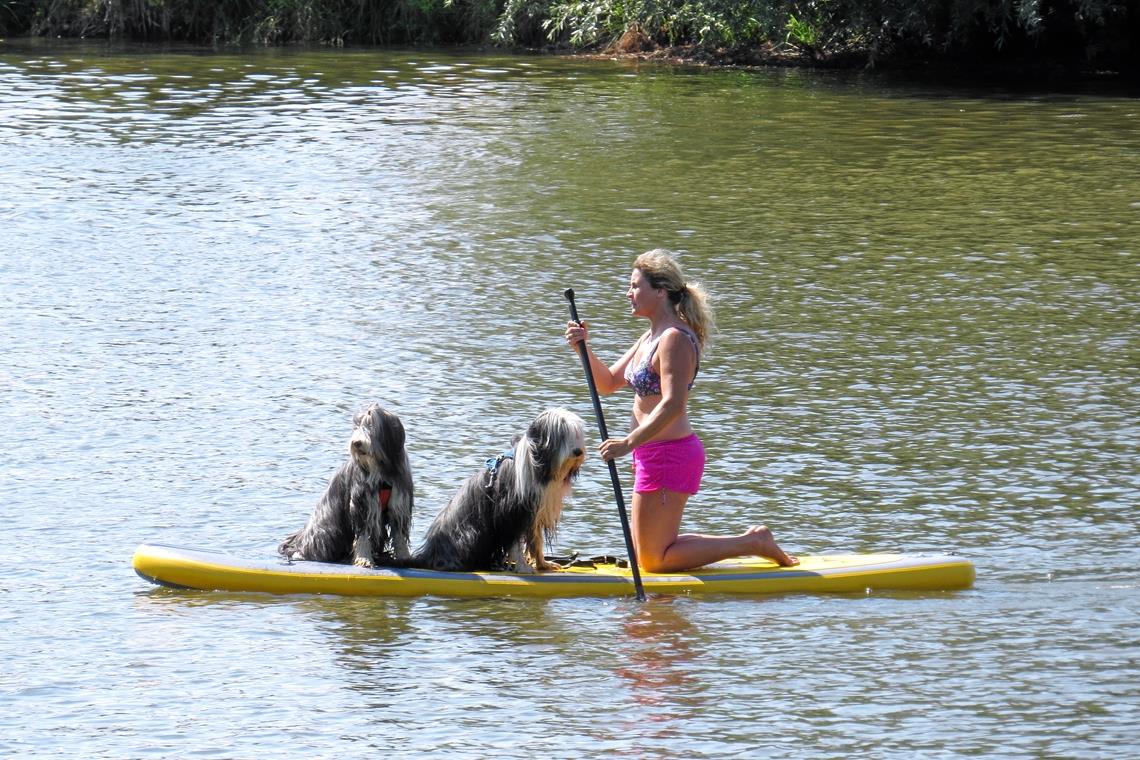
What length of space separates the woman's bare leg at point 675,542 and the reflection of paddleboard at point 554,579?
6cm

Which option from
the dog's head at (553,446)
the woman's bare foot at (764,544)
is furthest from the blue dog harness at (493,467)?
the woman's bare foot at (764,544)

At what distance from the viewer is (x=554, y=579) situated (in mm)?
6457

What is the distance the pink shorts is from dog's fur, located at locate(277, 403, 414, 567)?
944 millimetres

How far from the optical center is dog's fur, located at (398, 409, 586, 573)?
20.2 feet

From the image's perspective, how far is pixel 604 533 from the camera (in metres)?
7.25

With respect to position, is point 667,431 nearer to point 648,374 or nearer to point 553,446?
point 648,374

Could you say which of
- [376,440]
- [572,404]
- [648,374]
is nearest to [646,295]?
[648,374]

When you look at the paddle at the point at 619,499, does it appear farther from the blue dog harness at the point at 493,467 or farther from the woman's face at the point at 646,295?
the blue dog harness at the point at 493,467

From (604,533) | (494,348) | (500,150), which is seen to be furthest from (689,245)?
(604,533)

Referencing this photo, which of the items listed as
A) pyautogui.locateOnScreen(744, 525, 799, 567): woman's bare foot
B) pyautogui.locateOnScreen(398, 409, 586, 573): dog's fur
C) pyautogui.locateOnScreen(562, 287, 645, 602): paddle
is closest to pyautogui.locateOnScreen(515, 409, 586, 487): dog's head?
pyautogui.locateOnScreen(398, 409, 586, 573): dog's fur

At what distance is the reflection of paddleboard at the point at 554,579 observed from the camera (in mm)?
6410

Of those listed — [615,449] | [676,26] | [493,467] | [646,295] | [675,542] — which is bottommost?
[675,542]

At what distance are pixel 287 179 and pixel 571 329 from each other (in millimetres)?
9915

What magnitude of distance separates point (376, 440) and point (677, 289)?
1346 millimetres
